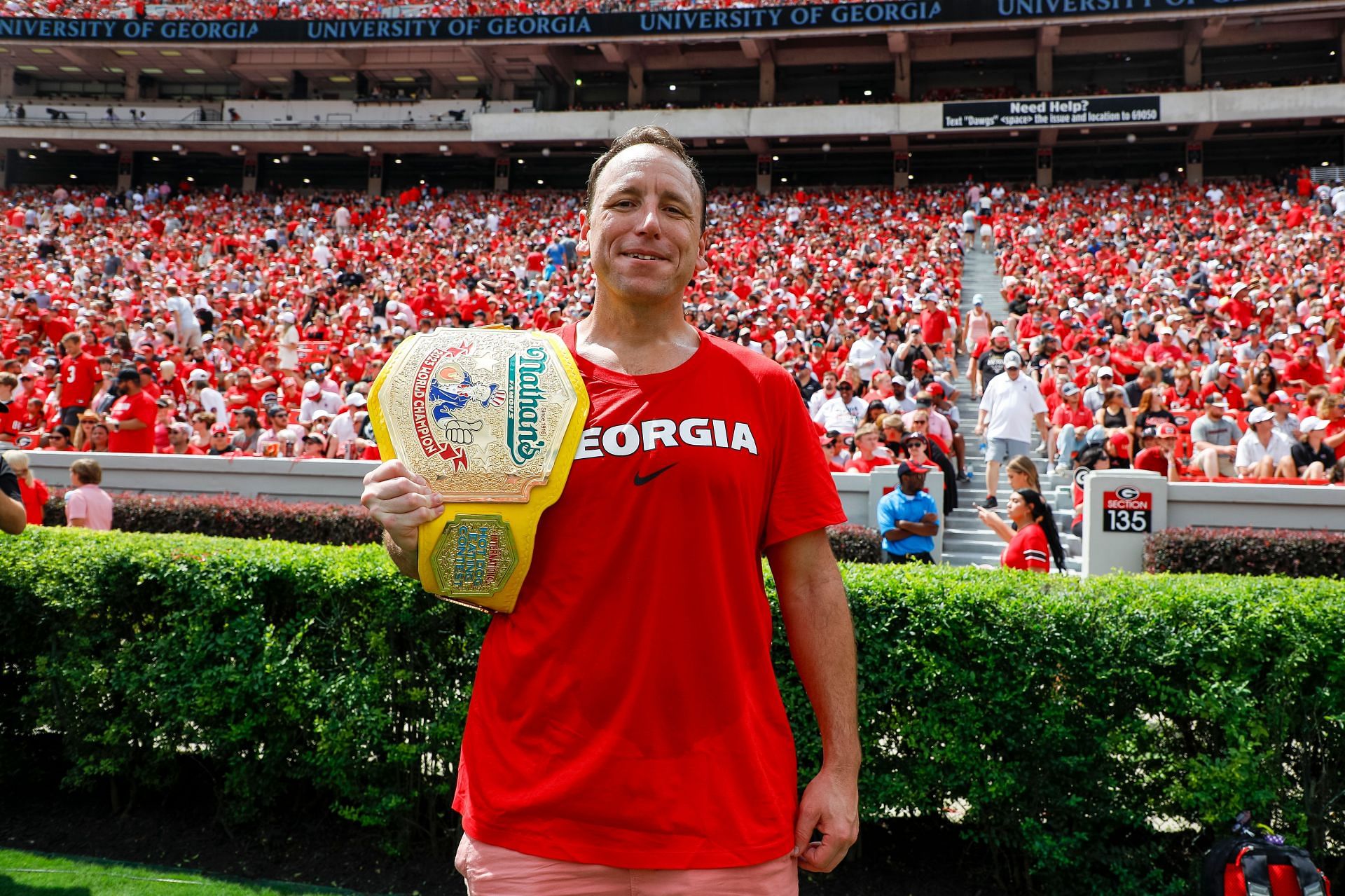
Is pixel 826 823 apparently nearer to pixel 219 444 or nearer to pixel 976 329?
pixel 219 444

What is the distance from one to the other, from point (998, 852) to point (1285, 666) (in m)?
1.29

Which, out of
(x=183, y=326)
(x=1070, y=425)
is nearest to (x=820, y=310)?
(x=1070, y=425)

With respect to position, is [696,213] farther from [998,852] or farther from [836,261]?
[836,261]

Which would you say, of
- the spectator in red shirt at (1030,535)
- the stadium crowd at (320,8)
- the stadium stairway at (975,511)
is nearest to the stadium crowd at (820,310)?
the stadium stairway at (975,511)

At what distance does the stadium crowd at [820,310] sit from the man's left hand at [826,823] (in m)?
4.86

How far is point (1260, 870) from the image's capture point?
11.2ft

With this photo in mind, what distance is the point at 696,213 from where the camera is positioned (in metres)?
1.93

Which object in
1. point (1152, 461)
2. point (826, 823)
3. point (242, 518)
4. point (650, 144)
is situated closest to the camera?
point (826, 823)

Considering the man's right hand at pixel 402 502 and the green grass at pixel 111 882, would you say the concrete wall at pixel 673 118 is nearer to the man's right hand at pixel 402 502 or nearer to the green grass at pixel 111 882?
the green grass at pixel 111 882

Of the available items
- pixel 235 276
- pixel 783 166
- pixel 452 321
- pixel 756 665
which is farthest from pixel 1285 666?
pixel 783 166

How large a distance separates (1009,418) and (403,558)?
34.4 feet

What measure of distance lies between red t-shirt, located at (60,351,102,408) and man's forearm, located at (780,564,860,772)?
13156mm

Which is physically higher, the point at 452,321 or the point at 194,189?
the point at 194,189

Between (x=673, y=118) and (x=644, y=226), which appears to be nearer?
(x=644, y=226)
